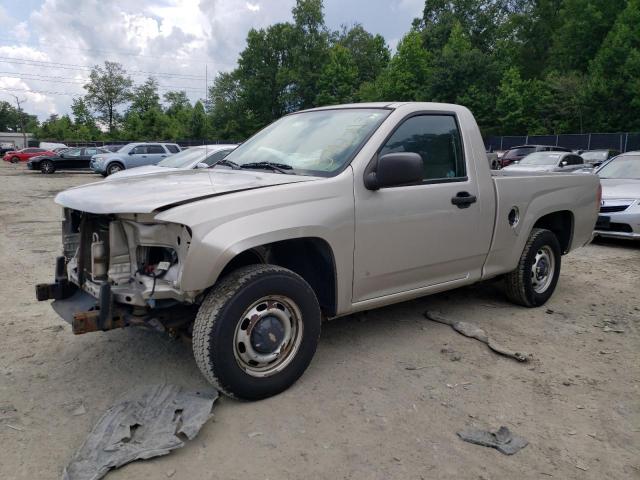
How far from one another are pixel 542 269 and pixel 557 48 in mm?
53492

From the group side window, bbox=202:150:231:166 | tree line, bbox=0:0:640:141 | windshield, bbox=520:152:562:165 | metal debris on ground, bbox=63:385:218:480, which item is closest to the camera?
metal debris on ground, bbox=63:385:218:480

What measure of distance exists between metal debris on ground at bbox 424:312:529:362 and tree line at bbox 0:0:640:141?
38.9 meters

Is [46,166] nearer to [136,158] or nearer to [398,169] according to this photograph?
[136,158]

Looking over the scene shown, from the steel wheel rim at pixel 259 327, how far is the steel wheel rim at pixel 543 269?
2816 mm

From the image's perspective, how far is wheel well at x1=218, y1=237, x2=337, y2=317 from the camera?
350 cm

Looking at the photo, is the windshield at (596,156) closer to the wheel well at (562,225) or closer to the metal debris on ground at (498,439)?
the wheel well at (562,225)

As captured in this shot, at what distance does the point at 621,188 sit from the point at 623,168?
→ 127cm

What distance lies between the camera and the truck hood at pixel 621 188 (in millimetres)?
8312

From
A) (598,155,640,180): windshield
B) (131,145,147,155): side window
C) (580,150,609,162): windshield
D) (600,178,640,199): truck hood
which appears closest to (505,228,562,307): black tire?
(600,178,640,199): truck hood

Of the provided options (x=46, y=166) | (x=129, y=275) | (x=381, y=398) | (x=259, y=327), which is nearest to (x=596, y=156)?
(x=381, y=398)

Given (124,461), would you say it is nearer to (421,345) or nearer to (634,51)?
(421,345)

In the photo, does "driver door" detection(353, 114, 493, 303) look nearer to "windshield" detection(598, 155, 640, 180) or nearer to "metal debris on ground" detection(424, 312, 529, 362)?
"metal debris on ground" detection(424, 312, 529, 362)

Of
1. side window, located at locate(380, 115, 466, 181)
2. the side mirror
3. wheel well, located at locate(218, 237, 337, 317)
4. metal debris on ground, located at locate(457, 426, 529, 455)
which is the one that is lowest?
metal debris on ground, located at locate(457, 426, 529, 455)

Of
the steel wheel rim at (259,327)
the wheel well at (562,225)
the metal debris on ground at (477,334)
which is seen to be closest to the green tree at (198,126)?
the wheel well at (562,225)
